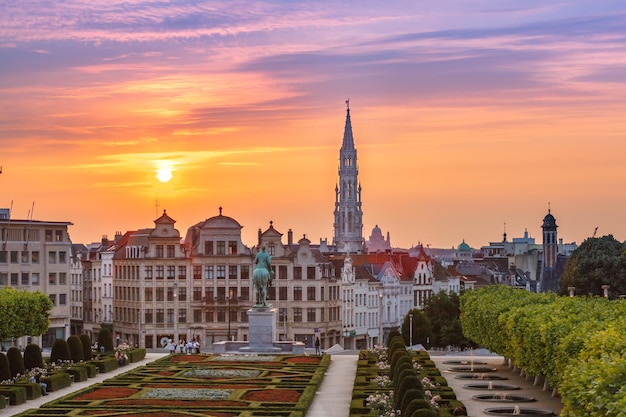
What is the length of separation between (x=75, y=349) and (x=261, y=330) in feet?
43.6

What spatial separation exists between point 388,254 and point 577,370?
133 m

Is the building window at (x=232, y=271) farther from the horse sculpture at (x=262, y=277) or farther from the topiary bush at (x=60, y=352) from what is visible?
the topiary bush at (x=60, y=352)

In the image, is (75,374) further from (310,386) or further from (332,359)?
(332,359)

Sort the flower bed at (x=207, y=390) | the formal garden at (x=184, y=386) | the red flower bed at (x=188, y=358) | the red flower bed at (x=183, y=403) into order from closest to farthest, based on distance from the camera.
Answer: the flower bed at (x=207, y=390), the formal garden at (x=184, y=386), the red flower bed at (x=183, y=403), the red flower bed at (x=188, y=358)

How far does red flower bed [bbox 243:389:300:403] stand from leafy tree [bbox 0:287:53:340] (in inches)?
1092

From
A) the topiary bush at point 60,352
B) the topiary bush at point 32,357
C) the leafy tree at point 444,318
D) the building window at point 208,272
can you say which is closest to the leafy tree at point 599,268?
the leafy tree at point 444,318

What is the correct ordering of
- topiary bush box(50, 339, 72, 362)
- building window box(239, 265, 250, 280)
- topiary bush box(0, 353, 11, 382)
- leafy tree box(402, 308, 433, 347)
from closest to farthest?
topiary bush box(0, 353, 11, 382)
topiary bush box(50, 339, 72, 362)
leafy tree box(402, 308, 433, 347)
building window box(239, 265, 250, 280)

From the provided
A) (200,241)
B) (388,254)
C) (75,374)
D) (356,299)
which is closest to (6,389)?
(75,374)

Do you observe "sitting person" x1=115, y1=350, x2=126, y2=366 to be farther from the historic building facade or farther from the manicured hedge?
the historic building facade

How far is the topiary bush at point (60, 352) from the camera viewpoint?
80812 millimetres

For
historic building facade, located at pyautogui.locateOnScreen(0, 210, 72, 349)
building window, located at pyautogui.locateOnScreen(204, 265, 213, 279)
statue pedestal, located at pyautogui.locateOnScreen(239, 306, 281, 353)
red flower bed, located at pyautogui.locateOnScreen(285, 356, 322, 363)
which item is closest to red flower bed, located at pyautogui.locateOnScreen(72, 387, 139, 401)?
red flower bed, located at pyautogui.locateOnScreen(285, 356, 322, 363)

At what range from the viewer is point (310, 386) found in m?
66.7

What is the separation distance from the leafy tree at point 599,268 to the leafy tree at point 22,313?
53.7 metres

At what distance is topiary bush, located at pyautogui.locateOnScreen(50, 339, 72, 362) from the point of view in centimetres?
8081
